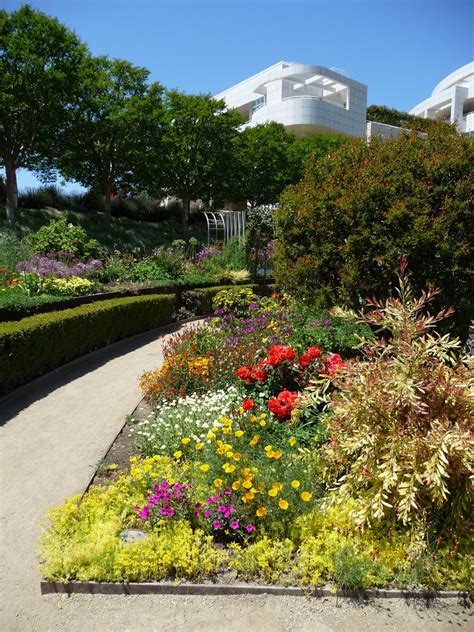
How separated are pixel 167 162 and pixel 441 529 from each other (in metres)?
25.2

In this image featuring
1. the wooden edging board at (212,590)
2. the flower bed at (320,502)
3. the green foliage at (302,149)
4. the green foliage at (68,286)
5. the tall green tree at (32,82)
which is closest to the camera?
the wooden edging board at (212,590)

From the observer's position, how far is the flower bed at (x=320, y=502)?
341 centimetres

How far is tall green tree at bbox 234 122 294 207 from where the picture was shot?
31587 millimetres

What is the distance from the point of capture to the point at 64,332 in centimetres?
841

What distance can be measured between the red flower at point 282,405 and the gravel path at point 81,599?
1.86 meters

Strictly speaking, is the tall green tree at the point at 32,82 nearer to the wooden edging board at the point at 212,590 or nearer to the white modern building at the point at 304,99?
the wooden edging board at the point at 212,590

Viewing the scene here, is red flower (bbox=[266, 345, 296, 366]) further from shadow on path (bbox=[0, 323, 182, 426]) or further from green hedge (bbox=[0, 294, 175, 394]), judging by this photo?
green hedge (bbox=[0, 294, 175, 394])

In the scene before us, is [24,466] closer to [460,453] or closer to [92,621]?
[92,621]

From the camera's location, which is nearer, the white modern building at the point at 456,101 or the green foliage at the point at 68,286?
the green foliage at the point at 68,286

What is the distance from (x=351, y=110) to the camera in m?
49.0

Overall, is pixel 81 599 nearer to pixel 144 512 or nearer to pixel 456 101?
pixel 144 512

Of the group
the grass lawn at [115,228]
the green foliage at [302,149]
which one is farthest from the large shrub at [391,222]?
the green foliage at [302,149]

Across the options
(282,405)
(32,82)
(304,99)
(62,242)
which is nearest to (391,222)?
(282,405)

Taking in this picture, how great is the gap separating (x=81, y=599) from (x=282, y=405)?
2.56m
